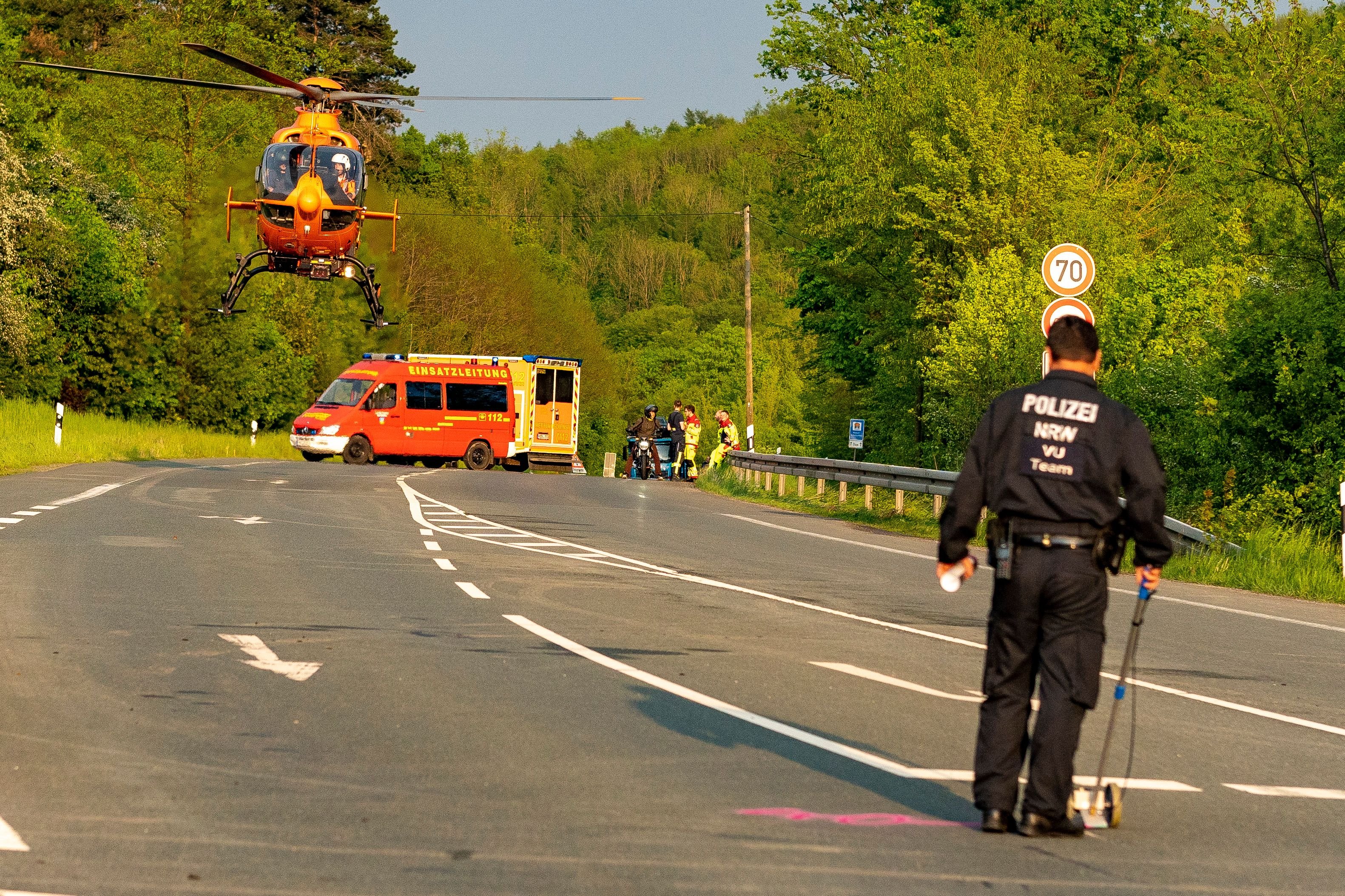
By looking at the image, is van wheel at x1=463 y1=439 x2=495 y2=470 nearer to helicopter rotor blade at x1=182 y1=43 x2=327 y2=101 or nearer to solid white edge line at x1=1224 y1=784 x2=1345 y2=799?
helicopter rotor blade at x1=182 y1=43 x2=327 y2=101

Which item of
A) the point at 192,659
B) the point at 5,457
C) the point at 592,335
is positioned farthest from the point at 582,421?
the point at 192,659

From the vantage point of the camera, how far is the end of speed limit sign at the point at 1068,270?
1717 cm

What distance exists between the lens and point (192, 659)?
29.9 ft

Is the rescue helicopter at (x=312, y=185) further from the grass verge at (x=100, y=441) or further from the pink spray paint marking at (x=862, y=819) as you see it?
the pink spray paint marking at (x=862, y=819)

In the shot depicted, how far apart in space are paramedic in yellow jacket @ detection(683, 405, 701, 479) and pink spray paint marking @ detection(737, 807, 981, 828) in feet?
104

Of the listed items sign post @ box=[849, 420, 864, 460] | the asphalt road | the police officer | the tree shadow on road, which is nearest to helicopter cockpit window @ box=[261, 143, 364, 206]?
Answer: the asphalt road

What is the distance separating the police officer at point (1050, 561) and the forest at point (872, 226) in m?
14.5

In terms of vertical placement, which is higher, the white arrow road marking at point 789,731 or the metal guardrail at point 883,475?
the metal guardrail at point 883,475

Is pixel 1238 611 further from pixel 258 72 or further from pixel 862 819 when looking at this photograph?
pixel 258 72

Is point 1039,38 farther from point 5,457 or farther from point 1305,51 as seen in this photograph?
point 5,457

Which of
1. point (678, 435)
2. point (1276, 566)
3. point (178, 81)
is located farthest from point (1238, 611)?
point (678, 435)

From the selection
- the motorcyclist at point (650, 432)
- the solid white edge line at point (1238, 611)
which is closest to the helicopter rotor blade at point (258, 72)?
the solid white edge line at point (1238, 611)

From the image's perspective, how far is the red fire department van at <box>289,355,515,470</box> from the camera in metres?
41.5

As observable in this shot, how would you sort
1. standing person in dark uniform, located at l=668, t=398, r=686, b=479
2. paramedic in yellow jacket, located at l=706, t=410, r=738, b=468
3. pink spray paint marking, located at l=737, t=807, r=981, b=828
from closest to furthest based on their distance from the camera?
pink spray paint marking, located at l=737, t=807, r=981, b=828
paramedic in yellow jacket, located at l=706, t=410, r=738, b=468
standing person in dark uniform, located at l=668, t=398, r=686, b=479
